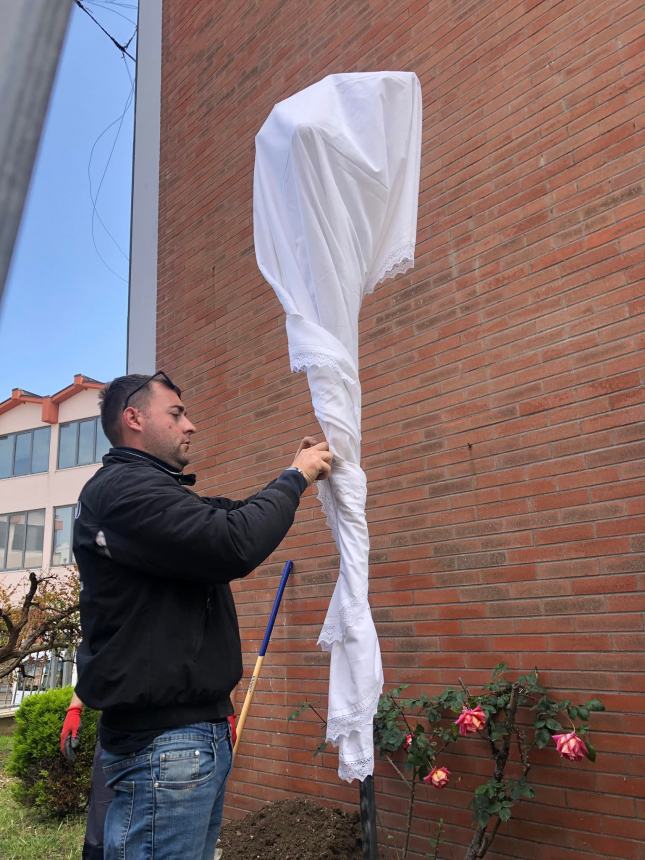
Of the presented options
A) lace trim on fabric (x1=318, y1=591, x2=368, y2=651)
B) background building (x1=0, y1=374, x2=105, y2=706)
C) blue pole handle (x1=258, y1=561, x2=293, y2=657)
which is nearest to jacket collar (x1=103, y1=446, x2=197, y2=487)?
lace trim on fabric (x1=318, y1=591, x2=368, y2=651)

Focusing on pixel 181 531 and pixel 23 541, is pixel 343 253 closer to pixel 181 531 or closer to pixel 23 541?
pixel 181 531

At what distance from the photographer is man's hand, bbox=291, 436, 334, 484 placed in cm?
222

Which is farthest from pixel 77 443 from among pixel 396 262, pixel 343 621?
pixel 343 621

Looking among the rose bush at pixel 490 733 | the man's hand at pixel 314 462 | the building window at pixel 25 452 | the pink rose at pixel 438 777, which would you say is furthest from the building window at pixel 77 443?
the man's hand at pixel 314 462

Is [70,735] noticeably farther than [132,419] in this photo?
Yes

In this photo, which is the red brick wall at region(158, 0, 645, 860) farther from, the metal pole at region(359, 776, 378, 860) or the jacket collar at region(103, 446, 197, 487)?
the jacket collar at region(103, 446, 197, 487)

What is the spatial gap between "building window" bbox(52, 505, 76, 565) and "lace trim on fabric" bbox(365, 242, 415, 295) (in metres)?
25.9

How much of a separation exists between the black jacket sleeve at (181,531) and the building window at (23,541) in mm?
26971

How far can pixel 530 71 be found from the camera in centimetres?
387

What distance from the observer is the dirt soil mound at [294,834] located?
368cm

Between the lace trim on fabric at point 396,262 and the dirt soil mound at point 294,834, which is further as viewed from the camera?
the dirt soil mound at point 294,834

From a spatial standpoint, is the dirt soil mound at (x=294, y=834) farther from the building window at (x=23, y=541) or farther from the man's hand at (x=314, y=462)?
the building window at (x=23, y=541)

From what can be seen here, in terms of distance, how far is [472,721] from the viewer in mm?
3045

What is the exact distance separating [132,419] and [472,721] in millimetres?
1866
